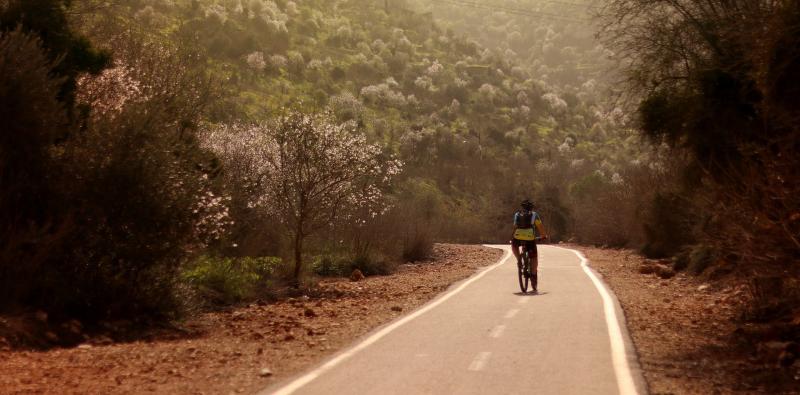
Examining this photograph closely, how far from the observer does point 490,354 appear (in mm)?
10148

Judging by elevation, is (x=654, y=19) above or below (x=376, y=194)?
above

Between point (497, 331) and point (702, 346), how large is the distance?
9.17 ft

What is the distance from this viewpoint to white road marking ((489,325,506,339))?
1182 cm

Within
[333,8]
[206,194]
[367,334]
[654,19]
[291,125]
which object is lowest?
[367,334]

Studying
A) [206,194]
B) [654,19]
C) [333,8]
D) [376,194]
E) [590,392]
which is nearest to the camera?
[590,392]

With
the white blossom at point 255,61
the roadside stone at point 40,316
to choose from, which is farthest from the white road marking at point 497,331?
the white blossom at point 255,61

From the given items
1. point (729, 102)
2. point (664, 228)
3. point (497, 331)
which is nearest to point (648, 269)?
point (664, 228)

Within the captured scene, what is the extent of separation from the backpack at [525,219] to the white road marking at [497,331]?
6451mm

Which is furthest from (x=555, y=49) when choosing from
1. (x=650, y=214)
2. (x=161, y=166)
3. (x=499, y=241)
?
(x=161, y=166)

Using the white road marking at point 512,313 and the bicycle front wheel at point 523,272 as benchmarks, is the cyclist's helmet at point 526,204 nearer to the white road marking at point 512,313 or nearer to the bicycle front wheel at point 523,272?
the bicycle front wheel at point 523,272

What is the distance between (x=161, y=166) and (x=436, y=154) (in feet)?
222

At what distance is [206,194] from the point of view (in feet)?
49.7

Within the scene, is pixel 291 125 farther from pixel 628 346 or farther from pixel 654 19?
pixel 628 346

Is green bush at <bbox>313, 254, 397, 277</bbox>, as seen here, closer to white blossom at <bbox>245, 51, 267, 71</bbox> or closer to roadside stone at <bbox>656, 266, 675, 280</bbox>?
roadside stone at <bbox>656, 266, 675, 280</bbox>
